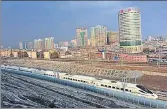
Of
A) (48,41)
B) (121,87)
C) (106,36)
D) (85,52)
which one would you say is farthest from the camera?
(106,36)

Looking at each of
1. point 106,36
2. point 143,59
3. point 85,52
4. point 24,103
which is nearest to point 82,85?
point 24,103

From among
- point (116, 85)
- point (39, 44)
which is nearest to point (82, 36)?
point (39, 44)

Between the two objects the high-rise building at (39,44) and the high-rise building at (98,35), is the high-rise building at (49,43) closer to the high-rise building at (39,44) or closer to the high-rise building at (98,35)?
the high-rise building at (39,44)

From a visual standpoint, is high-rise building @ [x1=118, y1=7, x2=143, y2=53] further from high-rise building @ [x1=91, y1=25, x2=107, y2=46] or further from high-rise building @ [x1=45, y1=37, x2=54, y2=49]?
high-rise building @ [x1=45, y1=37, x2=54, y2=49]

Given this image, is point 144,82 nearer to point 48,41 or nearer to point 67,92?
point 67,92

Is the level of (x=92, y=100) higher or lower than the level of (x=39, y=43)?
lower

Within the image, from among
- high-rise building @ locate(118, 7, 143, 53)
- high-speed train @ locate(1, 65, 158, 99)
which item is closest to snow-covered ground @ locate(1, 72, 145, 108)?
high-speed train @ locate(1, 65, 158, 99)
